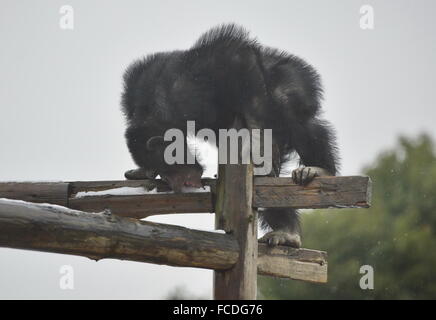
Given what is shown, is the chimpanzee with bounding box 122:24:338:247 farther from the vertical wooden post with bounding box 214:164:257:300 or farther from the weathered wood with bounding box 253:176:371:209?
the weathered wood with bounding box 253:176:371:209

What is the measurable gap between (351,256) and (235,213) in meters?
25.0

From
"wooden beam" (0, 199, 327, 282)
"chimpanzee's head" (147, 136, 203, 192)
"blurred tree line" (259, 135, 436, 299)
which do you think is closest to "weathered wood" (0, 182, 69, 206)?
"chimpanzee's head" (147, 136, 203, 192)

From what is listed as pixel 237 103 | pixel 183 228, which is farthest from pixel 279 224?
pixel 183 228

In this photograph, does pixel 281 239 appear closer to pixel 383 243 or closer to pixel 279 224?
pixel 279 224

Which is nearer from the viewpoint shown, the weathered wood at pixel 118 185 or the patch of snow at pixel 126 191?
the patch of snow at pixel 126 191

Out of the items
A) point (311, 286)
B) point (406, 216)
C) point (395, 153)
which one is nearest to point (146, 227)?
point (311, 286)

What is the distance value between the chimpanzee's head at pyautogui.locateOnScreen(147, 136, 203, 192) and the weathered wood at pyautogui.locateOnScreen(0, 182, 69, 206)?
0.82m

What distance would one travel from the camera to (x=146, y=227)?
564cm

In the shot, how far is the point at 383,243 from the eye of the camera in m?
31.0

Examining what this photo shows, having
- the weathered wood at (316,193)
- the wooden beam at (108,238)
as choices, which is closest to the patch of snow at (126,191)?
the weathered wood at (316,193)

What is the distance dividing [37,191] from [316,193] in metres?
2.55

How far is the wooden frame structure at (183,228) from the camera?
16.5 feet

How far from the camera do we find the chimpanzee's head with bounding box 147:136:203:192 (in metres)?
7.00

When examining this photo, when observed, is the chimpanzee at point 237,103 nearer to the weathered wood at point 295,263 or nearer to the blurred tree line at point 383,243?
the weathered wood at point 295,263
